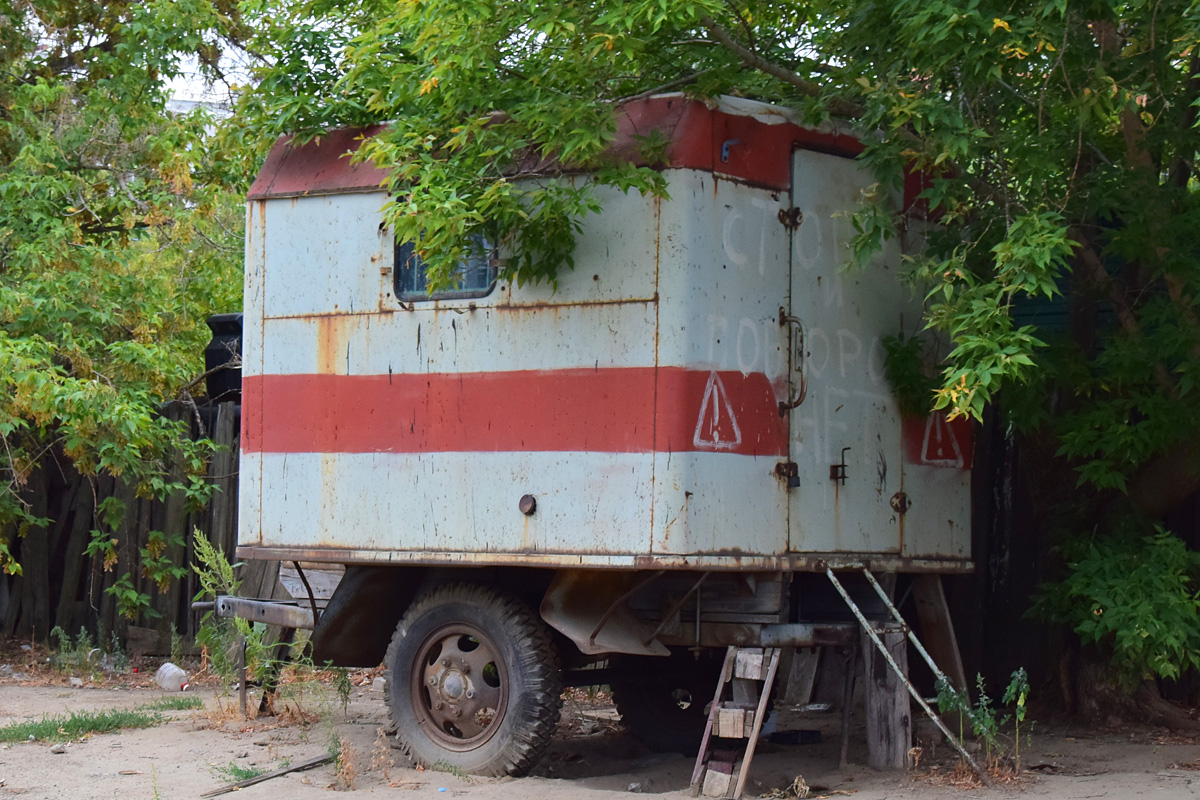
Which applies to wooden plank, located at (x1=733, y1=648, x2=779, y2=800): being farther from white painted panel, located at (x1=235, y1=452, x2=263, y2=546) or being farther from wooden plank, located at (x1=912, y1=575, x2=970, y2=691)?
white painted panel, located at (x1=235, y1=452, x2=263, y2=546)

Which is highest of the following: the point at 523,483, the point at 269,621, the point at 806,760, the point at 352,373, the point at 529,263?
the point at 529,263

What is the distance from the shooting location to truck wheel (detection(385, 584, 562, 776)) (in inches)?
262

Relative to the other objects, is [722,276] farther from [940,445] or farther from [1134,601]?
[1134,601]

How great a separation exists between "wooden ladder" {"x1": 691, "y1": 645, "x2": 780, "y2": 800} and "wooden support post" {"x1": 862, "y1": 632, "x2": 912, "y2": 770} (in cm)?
68

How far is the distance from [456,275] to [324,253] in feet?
3.33

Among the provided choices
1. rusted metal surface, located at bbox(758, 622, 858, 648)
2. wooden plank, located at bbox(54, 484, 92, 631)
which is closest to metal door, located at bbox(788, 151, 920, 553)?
rusted metal surface, located at bbox(758, 622, 858, 648)

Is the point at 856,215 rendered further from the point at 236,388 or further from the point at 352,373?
the point at 236,388

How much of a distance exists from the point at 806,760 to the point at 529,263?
3062mm

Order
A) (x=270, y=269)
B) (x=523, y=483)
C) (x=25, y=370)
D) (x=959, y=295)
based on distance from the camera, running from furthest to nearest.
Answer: (x=25, y=370), (x=270, y=269), (x=523, y=483), (x=959, y=295)

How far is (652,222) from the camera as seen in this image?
6.30 metres

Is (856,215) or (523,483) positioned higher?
(856,215)

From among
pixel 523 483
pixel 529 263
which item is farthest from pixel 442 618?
pixel 529 263

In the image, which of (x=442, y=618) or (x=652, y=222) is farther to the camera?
(x=442, y=618)

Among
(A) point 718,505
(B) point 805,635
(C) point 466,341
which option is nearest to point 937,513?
(B) point 805,635
